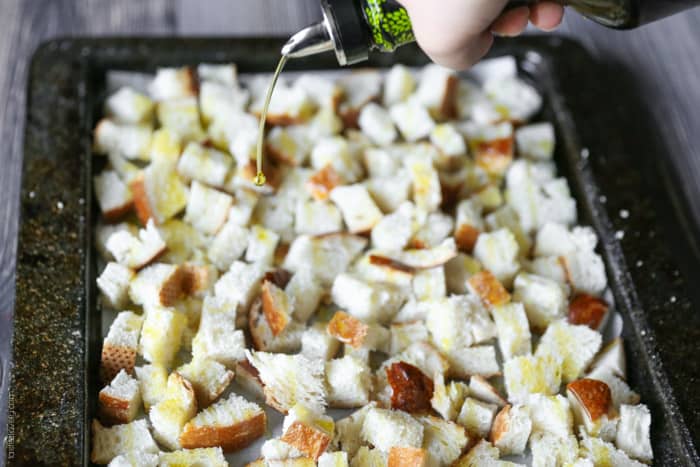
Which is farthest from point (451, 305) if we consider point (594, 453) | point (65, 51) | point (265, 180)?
point (65, 51)

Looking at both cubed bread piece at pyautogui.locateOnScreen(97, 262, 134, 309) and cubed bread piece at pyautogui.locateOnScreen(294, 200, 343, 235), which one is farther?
cubed bread piece at pyautogui.locateOnScreen(294, 200, 343, 235)

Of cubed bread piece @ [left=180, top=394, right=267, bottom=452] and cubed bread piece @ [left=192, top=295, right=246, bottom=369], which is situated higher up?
cubed bread piece @ [left=192, top=295, right=246, bottom=369]

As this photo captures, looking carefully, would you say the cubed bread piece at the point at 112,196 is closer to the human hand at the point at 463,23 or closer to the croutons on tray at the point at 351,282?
the croutons on tray at the point at 351,282

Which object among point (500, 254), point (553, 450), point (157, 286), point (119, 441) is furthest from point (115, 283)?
point (553, 450)

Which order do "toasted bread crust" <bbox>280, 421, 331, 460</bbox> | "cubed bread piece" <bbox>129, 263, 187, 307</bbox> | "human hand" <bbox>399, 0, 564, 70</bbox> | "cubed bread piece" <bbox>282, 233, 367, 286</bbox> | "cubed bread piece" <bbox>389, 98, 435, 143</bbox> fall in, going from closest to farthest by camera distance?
"human hand" <bbox>399, 0, 564, 70</bbox>, "toasted bread crust" <bbox>280, 421, 331, 460</bbox>, "cubed bread piece" <bbox>129, 263, 187, 307</bbox>, "cubed bread piece" <bbox>282, 233, 367, 286</bbox>, "cubed bread piece" <bbox>389, 98, 435, 143</bbox>

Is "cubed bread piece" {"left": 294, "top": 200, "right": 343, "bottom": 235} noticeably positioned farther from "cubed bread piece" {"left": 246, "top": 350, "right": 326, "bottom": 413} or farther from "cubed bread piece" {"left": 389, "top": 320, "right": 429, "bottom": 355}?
"cubed bread piece" {"left": 246, "top": 350, "right": 326, "bottom": 413}

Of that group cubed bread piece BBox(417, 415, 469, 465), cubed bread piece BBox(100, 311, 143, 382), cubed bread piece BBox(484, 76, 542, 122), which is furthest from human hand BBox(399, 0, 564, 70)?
cubed bread piece BBox(100, 311, 143, 382)

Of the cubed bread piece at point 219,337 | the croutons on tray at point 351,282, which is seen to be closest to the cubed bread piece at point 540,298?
the croutons on tray at point 351,282
